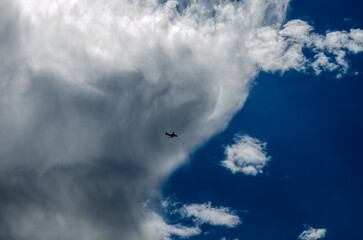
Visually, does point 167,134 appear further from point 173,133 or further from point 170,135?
point 173,133

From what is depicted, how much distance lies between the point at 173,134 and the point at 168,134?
4.11 metres

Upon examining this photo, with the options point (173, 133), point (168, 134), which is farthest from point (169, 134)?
point (173, 133)

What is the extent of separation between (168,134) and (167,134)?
2.43 feet

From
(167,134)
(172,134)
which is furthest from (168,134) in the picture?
(172,134)

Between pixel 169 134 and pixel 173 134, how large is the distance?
3345 millimetres

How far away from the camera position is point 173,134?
1261 inches

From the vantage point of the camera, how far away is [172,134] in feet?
106

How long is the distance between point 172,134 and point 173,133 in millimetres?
1145

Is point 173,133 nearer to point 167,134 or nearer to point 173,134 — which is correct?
point 173,134

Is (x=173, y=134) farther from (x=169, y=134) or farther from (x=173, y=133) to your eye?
(x=169, y=134)

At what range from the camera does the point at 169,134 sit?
32812mm

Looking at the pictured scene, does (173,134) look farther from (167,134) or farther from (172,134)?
(167,134)

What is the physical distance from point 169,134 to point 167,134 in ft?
4.94

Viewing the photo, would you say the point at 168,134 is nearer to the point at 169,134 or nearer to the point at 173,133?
the point at 169,134
